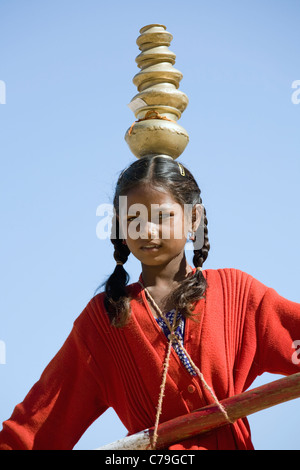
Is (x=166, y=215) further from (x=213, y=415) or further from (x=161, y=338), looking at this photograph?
(x=213, y=415)

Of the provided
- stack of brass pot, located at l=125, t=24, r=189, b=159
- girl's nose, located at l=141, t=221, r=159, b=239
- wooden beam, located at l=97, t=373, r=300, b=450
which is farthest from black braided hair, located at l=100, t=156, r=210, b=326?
wooden beam, located at l=97, t=373, r=300, b=450

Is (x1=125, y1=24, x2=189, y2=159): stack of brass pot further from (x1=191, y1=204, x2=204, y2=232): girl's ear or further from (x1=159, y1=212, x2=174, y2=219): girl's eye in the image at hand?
(x1=159, y1=212, x2=174, y2=219): girl's eye

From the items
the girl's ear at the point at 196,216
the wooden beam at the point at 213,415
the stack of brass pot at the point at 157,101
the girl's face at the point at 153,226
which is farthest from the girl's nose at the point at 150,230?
the wooden beam at the point at 213,415

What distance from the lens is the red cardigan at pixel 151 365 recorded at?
363 centimetres

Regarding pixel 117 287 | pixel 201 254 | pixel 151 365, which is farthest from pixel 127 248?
pixel 151 365

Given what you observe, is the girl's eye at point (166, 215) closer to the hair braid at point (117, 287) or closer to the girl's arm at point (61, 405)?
the hair braid at point (117, 287)

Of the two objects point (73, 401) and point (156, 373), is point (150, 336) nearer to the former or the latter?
point (156, 373)

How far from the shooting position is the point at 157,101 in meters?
4.12

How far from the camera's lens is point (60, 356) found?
13.1 ft

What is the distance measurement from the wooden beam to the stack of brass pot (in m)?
1.41

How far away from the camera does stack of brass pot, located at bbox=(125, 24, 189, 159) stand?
403 cm

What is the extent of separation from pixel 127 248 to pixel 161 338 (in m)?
0.62
